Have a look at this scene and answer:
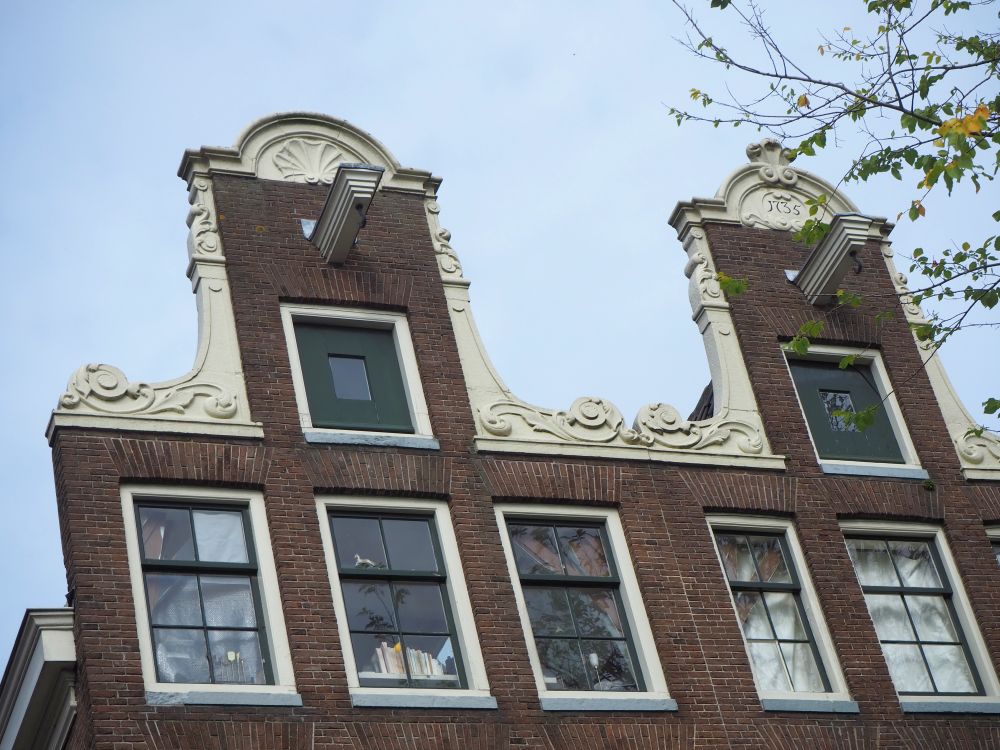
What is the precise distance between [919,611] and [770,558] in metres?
1.90

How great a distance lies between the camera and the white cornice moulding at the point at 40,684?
53.3ft

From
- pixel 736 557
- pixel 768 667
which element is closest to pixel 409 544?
pixel 736 557

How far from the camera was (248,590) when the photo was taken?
17062 mm

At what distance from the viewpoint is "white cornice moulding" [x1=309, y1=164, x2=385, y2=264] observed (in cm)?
1953

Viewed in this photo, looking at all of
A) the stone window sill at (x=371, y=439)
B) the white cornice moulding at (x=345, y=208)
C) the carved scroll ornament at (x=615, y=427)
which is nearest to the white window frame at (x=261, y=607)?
the stone window sill at (x=371, y=439)

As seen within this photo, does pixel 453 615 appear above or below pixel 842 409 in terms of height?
below

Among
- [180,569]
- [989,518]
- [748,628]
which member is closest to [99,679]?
[180,569]

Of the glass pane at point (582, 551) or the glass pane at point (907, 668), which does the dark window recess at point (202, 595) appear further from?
the glass pane at point (907, 668)

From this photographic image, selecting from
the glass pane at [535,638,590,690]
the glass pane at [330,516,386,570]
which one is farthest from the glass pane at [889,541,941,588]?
the glass pane at [330,516,386,570]

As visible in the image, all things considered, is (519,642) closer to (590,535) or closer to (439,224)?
(590,535)

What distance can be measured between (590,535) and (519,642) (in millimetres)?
1896

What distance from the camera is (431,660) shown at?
17.3 metres

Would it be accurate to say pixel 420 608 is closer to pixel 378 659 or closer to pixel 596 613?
pixel 378 659

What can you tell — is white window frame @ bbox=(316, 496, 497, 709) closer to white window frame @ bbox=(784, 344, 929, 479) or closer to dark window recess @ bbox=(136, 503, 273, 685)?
dark window recess @ bbox=(136, 503, 273, 685)
